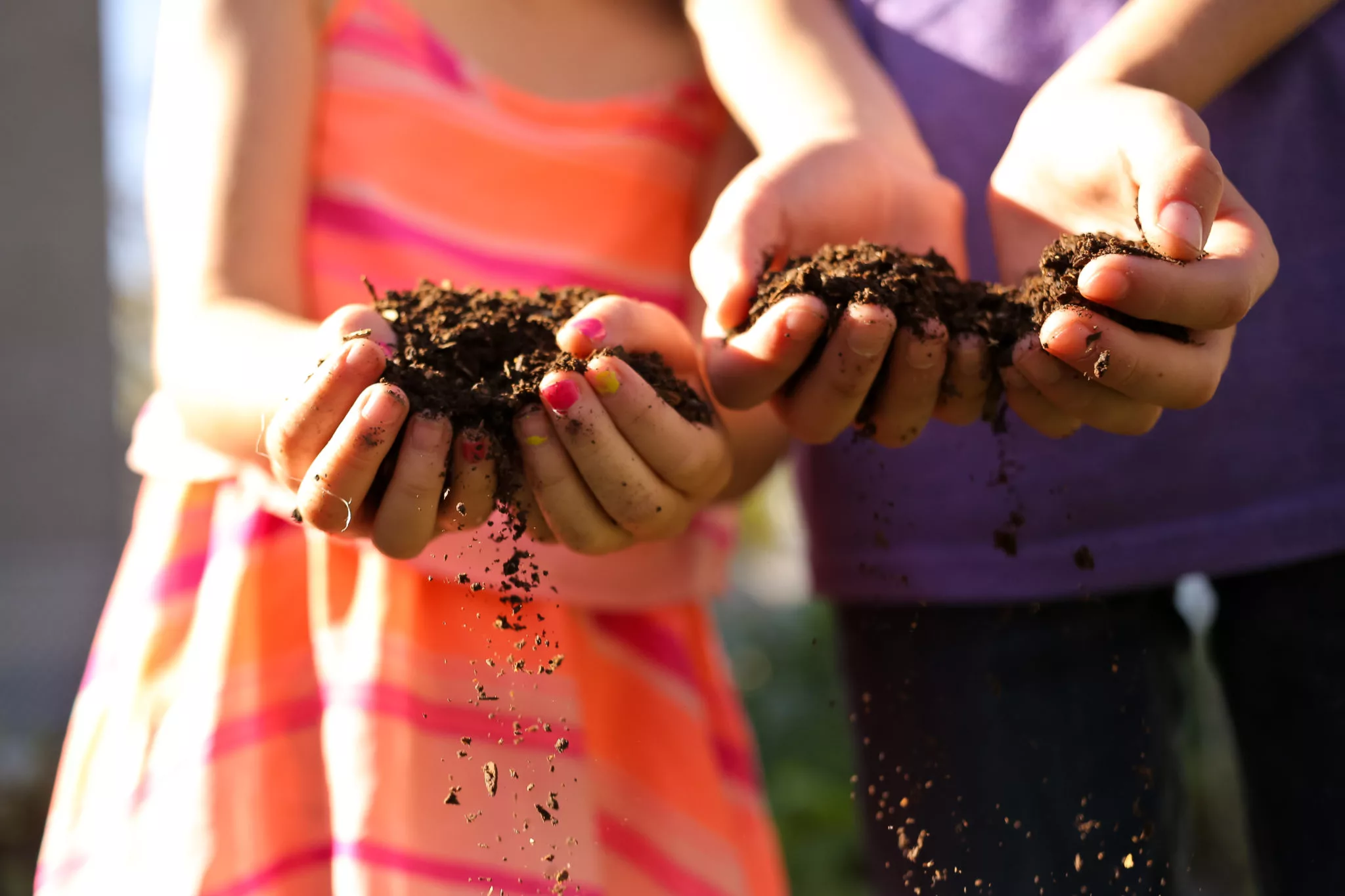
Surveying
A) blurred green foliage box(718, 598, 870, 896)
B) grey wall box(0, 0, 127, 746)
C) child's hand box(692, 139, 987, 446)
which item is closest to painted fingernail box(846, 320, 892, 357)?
child's hand box(692, 139, 987, 446)

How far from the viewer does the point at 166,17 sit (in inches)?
60.2

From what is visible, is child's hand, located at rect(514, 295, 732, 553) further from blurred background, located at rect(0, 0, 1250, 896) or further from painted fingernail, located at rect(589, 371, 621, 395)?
blurred background, located at rect(0, 0, 1250, 896)

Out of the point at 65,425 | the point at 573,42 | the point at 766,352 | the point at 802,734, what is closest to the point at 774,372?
the point at 766,352

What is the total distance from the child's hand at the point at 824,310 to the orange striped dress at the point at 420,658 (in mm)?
392

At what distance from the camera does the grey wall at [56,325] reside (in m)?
4.25

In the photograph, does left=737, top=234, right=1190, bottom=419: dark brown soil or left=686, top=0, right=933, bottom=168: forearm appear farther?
left=686, top=0, right=933, bottom=168: forearm

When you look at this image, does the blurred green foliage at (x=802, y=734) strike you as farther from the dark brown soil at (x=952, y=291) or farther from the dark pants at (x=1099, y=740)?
the dark brown soil at (x=952, y=291)

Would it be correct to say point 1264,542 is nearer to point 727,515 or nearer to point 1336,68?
point 1336,68

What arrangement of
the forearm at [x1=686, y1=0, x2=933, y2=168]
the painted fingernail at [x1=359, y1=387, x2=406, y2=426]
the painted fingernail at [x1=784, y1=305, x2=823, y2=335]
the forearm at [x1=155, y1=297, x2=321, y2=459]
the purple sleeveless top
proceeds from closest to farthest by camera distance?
the painted fingernail at [x1=359, y1=387, x2=406, y2=426] → the painted fingernail at [x1=784, y1=305, x2=823, y2=335] → the forearm at [x1=155, y1=297, x2=321, y2=459] → the purple sleeveless top → the forearm at [x1=686, y1=0, x2=933, y2=168]

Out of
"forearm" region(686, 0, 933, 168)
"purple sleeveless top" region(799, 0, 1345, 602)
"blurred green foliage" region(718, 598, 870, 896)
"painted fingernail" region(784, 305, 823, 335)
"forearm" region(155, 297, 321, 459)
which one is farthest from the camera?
"blurred green foliage" region(718, 598, 870, 896)

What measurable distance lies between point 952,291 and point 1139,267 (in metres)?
0.23

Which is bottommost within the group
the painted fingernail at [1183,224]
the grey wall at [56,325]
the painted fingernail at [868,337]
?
the painted fingernail at [868,337]

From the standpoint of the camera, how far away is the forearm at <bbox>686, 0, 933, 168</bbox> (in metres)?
1.44

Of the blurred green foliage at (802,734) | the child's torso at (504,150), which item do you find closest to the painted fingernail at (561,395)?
the child's torso at (504,150)
